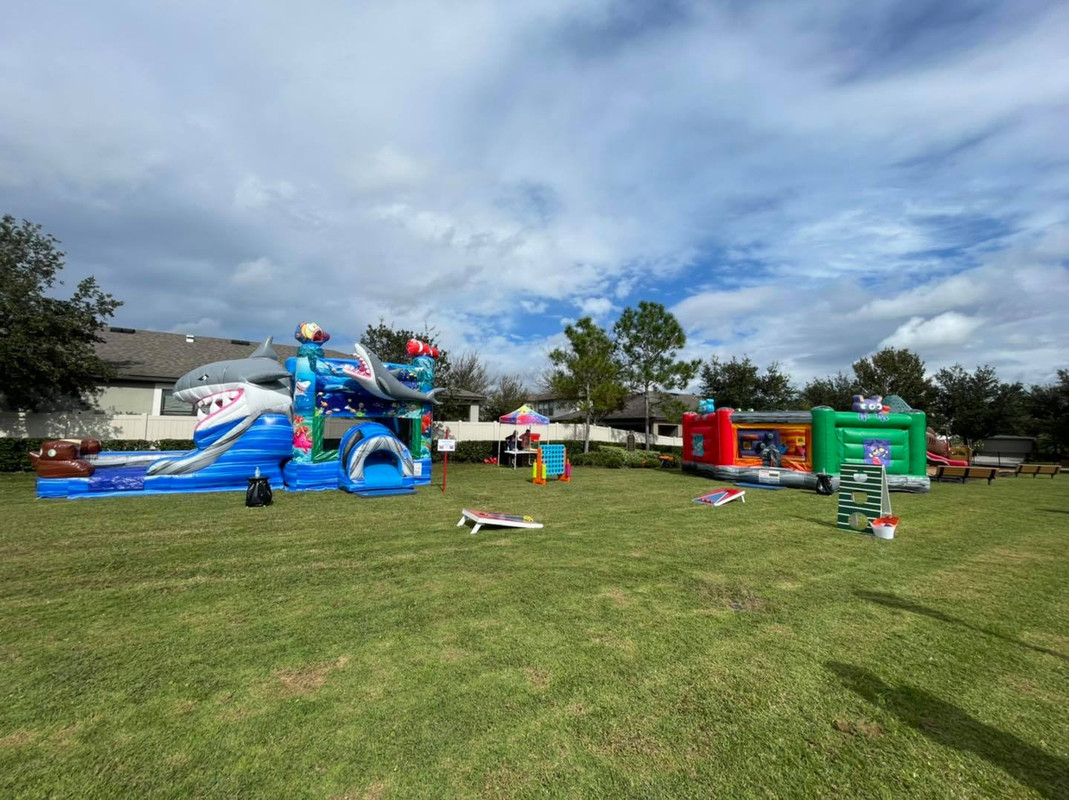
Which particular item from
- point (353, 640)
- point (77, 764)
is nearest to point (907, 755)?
point (353, 640)

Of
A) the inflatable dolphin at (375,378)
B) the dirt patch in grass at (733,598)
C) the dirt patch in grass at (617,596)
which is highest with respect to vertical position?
the inflatable dolphin at (375,378)

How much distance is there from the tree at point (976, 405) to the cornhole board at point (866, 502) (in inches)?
1554

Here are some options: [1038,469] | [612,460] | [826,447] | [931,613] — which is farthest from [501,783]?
[1038,469]

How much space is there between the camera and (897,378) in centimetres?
3906

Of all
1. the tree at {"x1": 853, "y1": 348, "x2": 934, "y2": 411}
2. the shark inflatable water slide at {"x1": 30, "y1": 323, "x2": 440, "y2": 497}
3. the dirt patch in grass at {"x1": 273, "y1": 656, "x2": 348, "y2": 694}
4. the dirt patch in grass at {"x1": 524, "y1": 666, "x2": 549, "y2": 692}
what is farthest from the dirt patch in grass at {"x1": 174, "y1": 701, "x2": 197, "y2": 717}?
the tree at {"x1": 853, "y1": 348, "x2": 934, "y2": 411}

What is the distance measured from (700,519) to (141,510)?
11257 mm

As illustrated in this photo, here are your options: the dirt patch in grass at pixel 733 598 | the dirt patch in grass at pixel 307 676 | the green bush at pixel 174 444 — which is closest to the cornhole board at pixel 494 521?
the dirt patch in grass at pixel 733 598

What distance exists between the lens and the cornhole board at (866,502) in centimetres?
908

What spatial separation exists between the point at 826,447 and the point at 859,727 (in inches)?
544

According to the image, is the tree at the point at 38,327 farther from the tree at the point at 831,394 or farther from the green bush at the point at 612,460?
the tree at the point at 831,394

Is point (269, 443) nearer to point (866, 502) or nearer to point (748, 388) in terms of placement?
point (866, 502)

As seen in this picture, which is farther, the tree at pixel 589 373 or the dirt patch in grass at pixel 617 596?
the tree at pixel 589 373

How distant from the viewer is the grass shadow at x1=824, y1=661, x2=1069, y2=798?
2.67m

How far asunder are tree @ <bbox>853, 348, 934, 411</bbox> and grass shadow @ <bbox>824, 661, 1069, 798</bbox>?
138 ft
